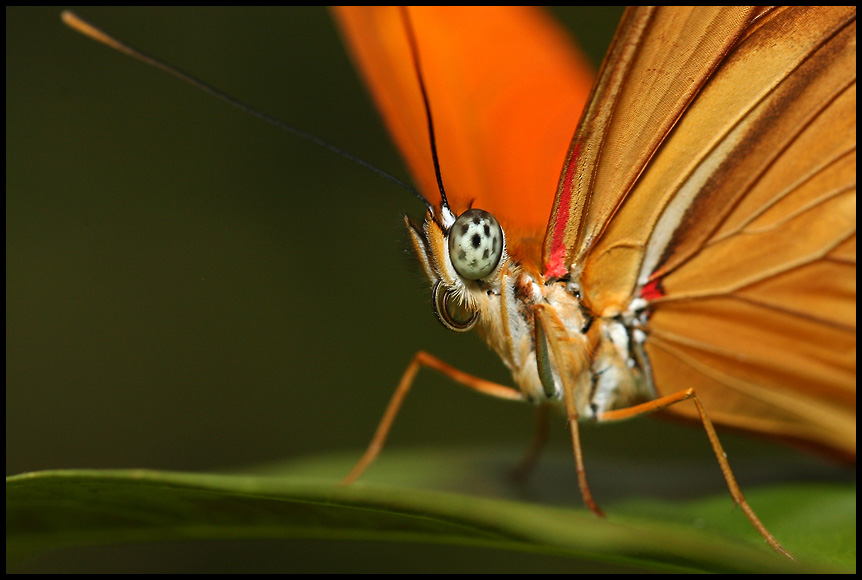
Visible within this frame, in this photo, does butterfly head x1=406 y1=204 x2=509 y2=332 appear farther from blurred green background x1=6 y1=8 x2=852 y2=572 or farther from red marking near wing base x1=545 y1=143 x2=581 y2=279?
blurred green background x1=6 y1=8 x2=852 y2=572

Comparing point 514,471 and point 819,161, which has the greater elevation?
point 819,161

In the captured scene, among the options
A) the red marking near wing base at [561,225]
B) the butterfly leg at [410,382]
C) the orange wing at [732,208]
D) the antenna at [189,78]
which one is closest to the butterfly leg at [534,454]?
the butterfly leg at [410,382]

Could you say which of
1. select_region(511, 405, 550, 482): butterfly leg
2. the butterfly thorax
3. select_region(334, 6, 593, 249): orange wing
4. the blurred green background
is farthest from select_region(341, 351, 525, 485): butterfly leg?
the blurred green background

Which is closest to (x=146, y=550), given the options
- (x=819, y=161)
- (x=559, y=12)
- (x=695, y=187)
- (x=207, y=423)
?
(x=207, y=423)

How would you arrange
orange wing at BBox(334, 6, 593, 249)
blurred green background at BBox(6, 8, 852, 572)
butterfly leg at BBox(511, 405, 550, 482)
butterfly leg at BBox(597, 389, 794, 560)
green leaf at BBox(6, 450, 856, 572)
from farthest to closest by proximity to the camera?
1. blurred green background at BBox(6, 8, 852, 572)
2. orange wing at BBox(334, 6, 593, 249)
3. butterfly leg at BBox(511, 405, 550, 482)
4. butterfly leg at BBox(597, 389, 794, 560)
5. green leaf at BBox(6, 450, 856, 572)

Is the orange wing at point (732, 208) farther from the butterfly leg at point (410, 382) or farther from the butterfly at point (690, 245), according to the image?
the butterfly leg at point (410, 382)

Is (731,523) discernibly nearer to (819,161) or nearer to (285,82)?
(819,161)
